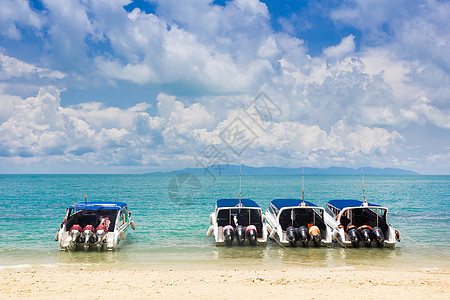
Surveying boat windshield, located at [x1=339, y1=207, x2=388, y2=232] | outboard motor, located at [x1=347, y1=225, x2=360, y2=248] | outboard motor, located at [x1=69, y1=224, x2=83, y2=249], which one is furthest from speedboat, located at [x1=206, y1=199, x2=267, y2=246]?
outboard motor, located at [x1=69, y1=224, x2=83, y2=249]

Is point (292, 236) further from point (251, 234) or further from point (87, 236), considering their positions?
point (87, 236)

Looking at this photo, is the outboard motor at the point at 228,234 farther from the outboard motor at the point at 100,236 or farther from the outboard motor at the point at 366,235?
the outboard motor at the point at 366,235

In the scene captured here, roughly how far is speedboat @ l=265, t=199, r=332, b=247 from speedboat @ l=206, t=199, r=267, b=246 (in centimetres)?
82

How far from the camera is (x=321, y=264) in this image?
1559 cm

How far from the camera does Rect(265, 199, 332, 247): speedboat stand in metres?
18.1

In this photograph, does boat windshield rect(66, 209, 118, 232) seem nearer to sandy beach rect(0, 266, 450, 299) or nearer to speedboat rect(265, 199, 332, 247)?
sandy beach rect(0, 266, 450, 299)

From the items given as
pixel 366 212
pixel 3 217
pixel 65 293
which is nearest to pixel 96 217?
pixel 65 293

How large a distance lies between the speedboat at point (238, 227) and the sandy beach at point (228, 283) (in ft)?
11.0

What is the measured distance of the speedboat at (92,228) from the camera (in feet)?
57.3

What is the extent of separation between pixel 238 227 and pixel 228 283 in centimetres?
666

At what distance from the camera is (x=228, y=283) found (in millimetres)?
11617

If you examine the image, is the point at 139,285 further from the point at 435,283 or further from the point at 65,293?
the point at 435,283

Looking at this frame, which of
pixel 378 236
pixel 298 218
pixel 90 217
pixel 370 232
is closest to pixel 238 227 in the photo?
pixel 298 218

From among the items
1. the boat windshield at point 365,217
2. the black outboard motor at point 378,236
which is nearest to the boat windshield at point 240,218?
the boat windshield at point 365,217
